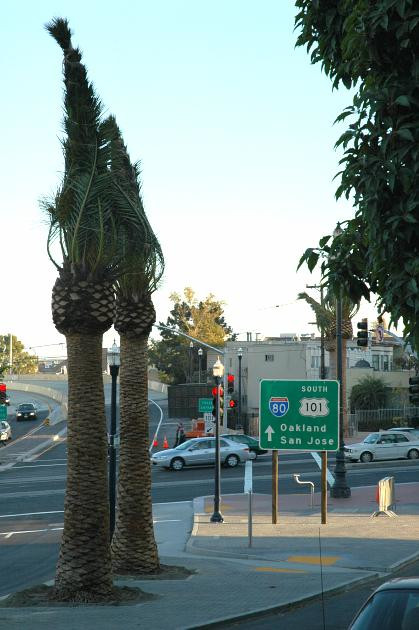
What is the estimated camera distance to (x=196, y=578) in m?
19.7

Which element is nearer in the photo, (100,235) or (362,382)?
(100,235)

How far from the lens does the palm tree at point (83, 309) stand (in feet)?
53.6

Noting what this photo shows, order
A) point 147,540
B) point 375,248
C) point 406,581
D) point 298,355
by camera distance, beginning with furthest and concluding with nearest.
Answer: point 298,355
point 147,540
point 375,248
point 406,581

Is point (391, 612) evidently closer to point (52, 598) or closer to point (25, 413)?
point (52, 598)

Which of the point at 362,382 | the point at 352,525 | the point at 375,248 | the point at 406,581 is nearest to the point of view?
the point at 406,581

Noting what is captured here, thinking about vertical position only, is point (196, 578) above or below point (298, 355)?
below

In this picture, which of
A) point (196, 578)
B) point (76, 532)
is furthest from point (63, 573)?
point (196, 578)

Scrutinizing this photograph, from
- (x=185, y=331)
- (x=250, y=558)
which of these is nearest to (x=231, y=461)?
(x=250, y=558)

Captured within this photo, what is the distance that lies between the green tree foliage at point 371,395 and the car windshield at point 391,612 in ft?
206

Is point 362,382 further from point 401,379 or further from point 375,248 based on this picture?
point 375,248

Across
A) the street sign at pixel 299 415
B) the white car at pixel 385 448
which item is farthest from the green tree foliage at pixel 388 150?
the white car at pixel 385 448

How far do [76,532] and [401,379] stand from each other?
65976 millimetres

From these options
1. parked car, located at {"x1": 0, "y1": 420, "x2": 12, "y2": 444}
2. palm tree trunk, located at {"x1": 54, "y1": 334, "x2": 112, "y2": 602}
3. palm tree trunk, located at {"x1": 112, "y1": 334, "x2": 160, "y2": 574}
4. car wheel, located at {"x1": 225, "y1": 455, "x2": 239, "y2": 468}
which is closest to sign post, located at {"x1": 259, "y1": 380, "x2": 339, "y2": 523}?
palm tree trunk, located at {"x1": 112, "y1": 334, "x2": 160, "y2": 574}

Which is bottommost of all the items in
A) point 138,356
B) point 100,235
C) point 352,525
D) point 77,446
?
point 352,525
